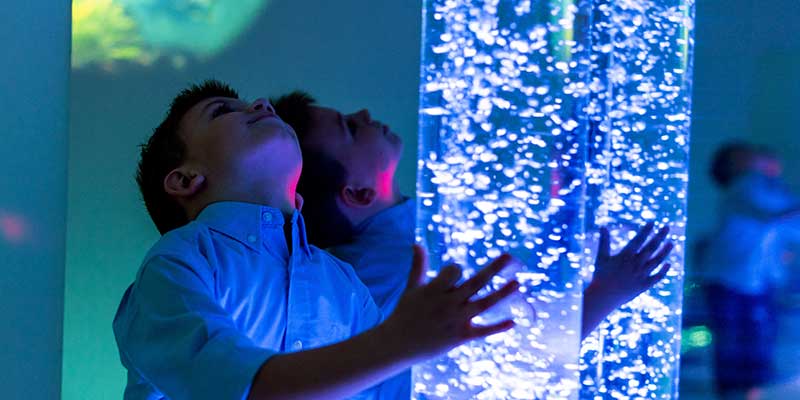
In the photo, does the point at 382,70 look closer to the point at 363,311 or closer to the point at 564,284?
the point at 363,311

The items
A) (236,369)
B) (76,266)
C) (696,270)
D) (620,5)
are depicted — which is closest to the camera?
(236,369)

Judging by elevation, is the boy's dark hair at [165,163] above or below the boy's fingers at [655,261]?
above

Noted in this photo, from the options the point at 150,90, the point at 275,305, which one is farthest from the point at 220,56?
the point at 275,305

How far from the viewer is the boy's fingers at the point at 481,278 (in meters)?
0.50

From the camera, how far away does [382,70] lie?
1.29 m

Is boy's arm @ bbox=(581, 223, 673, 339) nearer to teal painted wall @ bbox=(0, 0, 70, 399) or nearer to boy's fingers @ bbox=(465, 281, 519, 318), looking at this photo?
boy's fingers @ bbox=(465, 281, 519, 318)

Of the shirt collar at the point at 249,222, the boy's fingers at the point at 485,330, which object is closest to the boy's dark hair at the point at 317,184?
the shirt collar at the point at 249,222

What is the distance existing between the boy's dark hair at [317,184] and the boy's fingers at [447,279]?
22.5 inches

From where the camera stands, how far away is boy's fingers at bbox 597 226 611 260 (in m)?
0.83

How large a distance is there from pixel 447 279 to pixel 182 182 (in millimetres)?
408

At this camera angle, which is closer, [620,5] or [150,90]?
[620,5]

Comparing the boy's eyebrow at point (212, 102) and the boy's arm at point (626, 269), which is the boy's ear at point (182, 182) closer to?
the boy's eyebrow at point (212, 102)

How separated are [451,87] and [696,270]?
3.12 feet

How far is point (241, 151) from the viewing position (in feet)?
2.60
